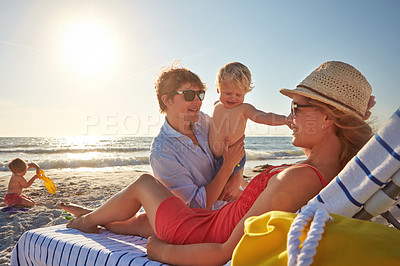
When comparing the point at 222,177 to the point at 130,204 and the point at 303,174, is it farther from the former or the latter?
the point at 303,174

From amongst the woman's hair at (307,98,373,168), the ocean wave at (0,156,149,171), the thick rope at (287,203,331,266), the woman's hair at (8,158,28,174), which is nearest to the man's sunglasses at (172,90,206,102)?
the woman's hair at (307,98,373,168)

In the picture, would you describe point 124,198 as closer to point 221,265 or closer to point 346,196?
point 221,265

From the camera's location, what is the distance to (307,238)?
982mm

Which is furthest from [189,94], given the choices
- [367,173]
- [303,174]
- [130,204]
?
[367,173]

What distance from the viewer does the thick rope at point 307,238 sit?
3.10ft

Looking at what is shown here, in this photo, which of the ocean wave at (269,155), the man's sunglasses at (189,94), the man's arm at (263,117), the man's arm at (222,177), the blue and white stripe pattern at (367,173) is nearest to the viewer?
the blue and white stripe pattern at (367,173)

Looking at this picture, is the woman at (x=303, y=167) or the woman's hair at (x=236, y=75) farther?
the woman's hair at (x=236, y=75)

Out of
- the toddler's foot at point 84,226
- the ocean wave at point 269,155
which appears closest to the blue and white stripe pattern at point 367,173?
the toddler's foot at point 84,226

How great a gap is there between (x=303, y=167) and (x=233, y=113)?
7.63ft

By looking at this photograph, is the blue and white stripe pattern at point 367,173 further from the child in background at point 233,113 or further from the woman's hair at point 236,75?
the woman's hair at point 236,75

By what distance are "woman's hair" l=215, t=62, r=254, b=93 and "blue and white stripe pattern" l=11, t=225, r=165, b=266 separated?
2208 mm

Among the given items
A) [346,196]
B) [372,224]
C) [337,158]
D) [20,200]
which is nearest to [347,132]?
[337,158]

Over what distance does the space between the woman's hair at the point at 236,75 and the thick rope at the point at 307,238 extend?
9.86 ft

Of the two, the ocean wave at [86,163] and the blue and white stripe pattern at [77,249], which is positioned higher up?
the blue and white stripe pattern at [77,249]
